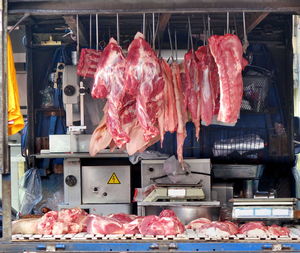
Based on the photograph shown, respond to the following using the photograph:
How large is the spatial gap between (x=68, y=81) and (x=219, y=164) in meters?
2.16

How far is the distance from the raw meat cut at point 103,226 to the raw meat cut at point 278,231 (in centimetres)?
115

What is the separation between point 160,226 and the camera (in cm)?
507

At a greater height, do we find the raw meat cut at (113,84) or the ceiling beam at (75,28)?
the ceiling beam at (75,28)

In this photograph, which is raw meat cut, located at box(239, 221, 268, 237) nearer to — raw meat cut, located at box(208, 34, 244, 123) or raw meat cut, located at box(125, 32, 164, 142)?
raw meat cut, located at box(208, 34, 244, 123)

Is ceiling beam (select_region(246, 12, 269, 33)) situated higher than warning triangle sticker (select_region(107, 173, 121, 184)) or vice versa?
ceiling beam (select_region(246, 12, 269, 33))

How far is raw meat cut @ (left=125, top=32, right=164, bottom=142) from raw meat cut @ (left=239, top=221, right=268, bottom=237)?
3.50 ft

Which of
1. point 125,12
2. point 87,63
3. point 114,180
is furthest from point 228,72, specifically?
point 114,180

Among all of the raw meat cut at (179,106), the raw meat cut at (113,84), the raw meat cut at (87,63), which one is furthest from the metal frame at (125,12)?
the raw meat cut at (87,63)

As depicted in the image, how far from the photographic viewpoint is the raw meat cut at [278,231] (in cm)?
511

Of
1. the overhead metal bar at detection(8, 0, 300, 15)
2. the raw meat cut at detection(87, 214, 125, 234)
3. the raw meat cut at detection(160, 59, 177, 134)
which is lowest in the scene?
the raw meat cut at detection(87, 214, 125, 234)

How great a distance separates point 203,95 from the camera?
5.87 meters

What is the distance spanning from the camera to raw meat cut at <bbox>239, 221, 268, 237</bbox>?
5.06 m

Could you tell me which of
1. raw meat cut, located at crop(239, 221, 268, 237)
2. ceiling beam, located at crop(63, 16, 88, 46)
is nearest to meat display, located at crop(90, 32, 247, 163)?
raw meat cut, located at crop(239, 221, 268, 237)

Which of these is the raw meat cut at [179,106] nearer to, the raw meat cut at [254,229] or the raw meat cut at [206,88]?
the raw meat cut at [206,88]
